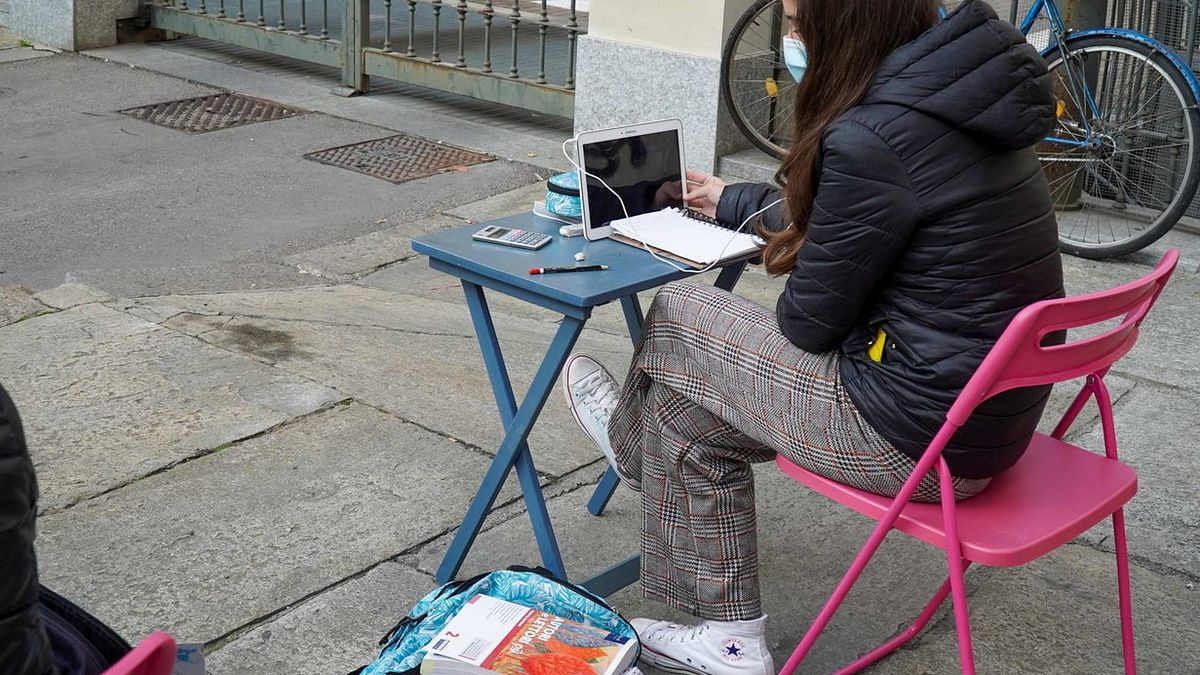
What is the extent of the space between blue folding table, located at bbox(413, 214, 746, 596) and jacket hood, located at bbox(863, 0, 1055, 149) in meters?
0.69

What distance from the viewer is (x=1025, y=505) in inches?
94.8

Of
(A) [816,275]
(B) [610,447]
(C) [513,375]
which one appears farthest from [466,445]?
(A) [816,275]

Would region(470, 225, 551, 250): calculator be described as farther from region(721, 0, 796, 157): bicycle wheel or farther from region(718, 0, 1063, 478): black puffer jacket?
region(721, 0, 796, 157): bicycle wheel

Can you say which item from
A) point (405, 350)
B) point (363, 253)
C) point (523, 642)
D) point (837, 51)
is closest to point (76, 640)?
point (523, 642)

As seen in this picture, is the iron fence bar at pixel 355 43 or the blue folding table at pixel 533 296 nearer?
the blue folding table at pixel 533 296

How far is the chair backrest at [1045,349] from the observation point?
80.9 inches

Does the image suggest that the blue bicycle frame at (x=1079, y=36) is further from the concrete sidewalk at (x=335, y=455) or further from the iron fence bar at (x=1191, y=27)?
the concrete sidewalk at (x=335, y=455)

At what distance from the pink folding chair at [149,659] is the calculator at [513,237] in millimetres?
1574

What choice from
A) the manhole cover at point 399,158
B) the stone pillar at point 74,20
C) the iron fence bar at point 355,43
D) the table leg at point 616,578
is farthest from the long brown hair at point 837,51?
the stone pillar at point 74,20

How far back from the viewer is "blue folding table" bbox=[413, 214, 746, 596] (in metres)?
2.67

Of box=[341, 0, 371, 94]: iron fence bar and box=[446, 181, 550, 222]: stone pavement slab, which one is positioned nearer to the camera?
box=[446, 181, 550, 222]: stone pavement slab

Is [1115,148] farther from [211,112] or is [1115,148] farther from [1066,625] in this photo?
[211,112]

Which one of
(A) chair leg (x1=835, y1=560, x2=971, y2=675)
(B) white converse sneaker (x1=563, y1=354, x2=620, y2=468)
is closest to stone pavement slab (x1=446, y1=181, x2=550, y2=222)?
(B) white converse sneaker (x1=563, y1=354, x2=620, y2=468)

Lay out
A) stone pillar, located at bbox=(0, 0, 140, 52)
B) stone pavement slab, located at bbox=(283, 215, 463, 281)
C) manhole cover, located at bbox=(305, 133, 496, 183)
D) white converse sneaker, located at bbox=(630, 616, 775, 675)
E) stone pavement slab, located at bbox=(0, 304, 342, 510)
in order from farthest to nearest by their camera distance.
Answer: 1. stone pillar, located at bbox=(0, 0, 140, 52)
2. manhole cover, located at bbox=(305, 133, 496, 183)
3. stone pavement slab, located at bbox=(283, 215, 463, 281)
4. stone pavement slab, located at bbox=(0, 304, 342, 510)
5. white converse sneaker, located at bbox=(630, 616, 775, 675)
